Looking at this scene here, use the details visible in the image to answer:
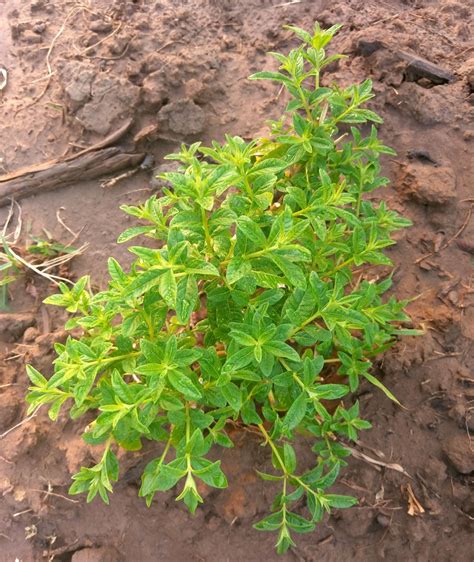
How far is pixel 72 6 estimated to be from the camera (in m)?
3.69

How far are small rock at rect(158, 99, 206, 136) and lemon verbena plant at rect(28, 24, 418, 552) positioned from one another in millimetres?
989

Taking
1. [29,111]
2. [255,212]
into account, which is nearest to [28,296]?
[29,111]

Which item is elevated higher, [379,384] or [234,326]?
[234,326]

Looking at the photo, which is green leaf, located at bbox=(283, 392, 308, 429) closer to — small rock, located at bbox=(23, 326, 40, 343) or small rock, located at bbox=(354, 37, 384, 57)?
small rock, located at bbox=(23, 326, 40, 343)

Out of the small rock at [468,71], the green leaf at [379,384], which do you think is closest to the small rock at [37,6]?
the small rock at [468,71]

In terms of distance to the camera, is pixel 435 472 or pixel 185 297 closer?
pixel 185 297

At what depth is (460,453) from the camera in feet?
7.46

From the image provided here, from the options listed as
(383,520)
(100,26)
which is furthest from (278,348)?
(100,26)

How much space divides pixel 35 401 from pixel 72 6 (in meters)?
3.11

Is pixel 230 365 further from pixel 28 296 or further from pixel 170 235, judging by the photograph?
pixel 28 296

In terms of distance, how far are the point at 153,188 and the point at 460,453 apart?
7.25 feet

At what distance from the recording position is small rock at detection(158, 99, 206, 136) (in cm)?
313

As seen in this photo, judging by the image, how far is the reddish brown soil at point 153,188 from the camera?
226 cm

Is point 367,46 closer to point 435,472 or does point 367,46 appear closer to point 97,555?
point 435,472
